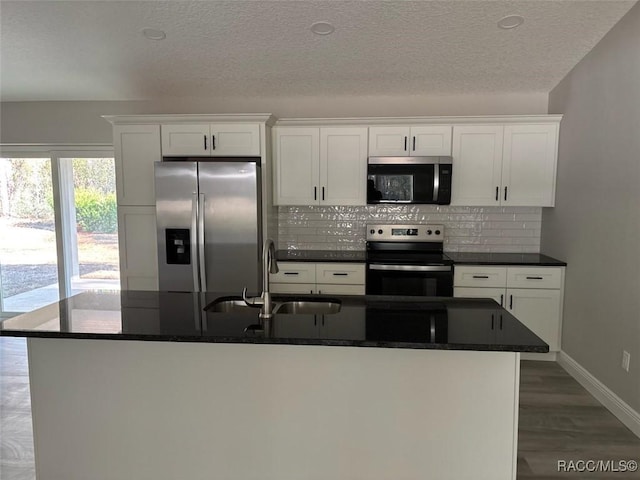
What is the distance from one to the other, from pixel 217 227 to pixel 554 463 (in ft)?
9.34

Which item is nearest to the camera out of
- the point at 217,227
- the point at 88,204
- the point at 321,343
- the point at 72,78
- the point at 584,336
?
the point at 321,343

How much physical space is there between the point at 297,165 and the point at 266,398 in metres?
2.59

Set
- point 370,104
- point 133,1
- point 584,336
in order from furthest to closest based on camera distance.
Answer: point 370,104 → point 584,336 → point 133,1

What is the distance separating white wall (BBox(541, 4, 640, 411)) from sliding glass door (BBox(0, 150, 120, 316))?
4411 mm

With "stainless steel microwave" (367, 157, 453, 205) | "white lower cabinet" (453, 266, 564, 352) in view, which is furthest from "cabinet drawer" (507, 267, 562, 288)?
"stainless steel microwave" (367, 157, 453, 205)

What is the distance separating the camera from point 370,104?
13.6 feet

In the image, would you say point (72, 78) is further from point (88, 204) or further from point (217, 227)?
point (217, 227)

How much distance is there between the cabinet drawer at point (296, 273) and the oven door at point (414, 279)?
0.54 m

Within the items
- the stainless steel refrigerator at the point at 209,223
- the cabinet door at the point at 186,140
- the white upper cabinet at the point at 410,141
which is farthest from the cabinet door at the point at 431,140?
the cabinet door at the point at 186,140

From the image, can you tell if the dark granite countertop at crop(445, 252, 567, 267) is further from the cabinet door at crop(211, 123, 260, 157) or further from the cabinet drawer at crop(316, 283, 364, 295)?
the cabinet door at crop(211, 123, 260, 157)

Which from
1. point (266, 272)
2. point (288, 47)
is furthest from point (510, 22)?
point (266, 272)

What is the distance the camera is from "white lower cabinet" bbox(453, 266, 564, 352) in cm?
356

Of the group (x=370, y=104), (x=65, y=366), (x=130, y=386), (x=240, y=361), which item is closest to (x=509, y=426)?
(x=240, y=361)

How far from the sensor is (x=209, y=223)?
358 cm
